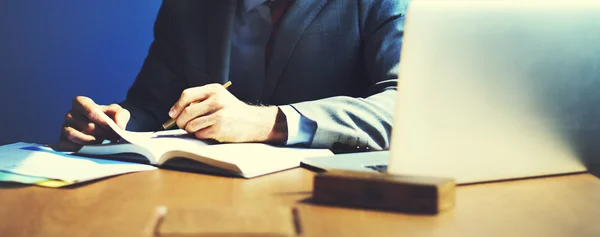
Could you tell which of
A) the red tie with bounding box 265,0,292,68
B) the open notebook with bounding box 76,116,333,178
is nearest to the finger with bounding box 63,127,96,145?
the open notebook with bounding box 76,116,333,178

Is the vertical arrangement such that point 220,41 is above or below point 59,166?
above

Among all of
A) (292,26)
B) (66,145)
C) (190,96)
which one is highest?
(292,26)

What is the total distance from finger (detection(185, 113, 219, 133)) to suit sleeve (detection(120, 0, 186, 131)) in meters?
0.55

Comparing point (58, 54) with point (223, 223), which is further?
point (58, 54)

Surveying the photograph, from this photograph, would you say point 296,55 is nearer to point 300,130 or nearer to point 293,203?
point 300,130

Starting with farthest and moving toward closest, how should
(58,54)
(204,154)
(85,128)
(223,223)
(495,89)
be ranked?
(58,54), (85,128), (204,154), (495,89), (223,223)

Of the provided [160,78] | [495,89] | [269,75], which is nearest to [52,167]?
[495,89]

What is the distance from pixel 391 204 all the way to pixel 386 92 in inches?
24.6

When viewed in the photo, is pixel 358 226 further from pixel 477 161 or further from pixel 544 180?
pixel 544 180

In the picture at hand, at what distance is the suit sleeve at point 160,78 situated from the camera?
1644 mm

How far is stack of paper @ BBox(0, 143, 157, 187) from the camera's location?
2.56 feet

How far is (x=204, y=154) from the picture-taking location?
0.85 metres

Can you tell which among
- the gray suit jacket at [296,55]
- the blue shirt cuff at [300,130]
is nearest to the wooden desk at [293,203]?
the blue shirt cuff at [300,130]

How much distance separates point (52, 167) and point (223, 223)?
1.43 feet
